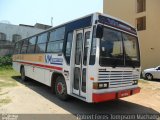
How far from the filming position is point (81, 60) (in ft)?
25.8

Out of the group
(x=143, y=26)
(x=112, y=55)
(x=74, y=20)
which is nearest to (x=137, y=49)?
(x=112, y=55)

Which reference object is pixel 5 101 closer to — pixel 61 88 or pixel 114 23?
pixel 61 88

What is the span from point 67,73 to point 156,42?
52.1 ft

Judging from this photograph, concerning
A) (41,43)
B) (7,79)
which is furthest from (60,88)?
(7,79)

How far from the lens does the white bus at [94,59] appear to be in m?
7.07

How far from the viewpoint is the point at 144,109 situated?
833 centimetres

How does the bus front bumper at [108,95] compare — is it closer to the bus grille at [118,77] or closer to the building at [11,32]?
the bus grille at [118,77]

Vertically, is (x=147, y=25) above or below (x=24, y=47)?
above

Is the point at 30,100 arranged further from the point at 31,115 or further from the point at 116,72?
the point at 116,72

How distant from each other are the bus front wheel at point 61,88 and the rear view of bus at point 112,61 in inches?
84.6

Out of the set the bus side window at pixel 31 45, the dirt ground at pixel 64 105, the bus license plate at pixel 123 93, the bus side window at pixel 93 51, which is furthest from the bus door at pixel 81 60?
the bus side window at pixel 31 45

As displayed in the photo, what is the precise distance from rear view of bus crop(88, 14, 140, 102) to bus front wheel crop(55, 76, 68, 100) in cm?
215

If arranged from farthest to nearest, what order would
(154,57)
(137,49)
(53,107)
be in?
(154,57) → (137,49) → (53,107)

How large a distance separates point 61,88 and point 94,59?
2.72m
